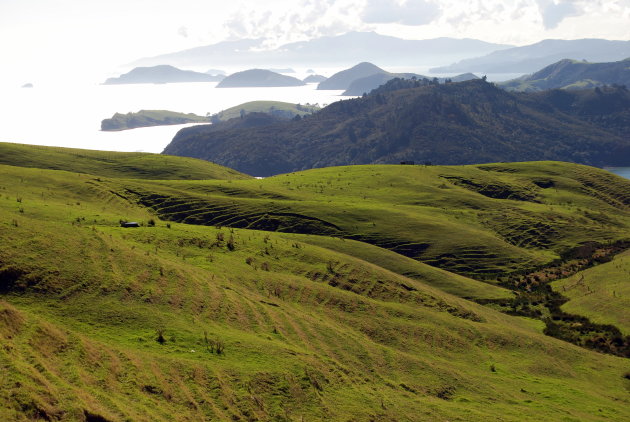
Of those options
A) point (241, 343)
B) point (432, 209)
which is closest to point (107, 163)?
point (432, 209)

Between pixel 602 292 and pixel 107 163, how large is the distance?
13491cm

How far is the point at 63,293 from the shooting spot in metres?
36.1

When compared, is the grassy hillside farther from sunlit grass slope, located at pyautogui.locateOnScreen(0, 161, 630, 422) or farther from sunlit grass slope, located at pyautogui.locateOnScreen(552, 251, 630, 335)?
sunlit grass slope, located at pyautogui.locateOnScreen(552, 251, 630, 335)

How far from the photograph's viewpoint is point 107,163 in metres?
152

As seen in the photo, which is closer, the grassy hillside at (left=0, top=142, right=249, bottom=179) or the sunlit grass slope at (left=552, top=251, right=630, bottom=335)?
the sunlit grass slope at (left=552, top=251, right=630, bottom=335)

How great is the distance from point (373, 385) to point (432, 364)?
9192mm

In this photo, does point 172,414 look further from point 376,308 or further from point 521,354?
point 521,354

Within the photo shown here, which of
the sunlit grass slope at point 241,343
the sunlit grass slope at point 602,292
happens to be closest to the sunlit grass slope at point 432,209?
the sunlit grass slope at point 602,292

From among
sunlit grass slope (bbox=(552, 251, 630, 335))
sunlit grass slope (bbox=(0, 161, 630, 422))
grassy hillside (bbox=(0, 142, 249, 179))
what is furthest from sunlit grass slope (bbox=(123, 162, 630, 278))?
sunlit grass slope (bbox=(0, 161, 630, 422))

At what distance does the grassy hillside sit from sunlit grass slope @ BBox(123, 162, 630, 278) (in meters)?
33.4

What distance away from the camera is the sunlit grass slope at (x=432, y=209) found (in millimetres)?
102875

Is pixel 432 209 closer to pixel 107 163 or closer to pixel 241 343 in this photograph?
pixel 107 163

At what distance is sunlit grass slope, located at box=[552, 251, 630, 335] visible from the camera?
73375 millimetres

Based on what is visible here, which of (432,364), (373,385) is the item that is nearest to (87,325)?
(373,385)
